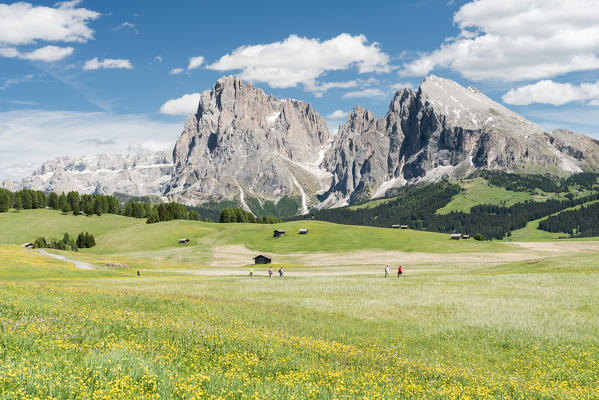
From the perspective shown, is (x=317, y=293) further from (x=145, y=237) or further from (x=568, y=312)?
(x=145, y=237)

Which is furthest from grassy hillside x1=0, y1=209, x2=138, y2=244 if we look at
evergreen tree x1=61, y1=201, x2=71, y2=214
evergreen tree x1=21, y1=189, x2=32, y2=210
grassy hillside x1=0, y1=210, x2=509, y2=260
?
evergreen tree x1=21, y1=189, x2=32, y2=210

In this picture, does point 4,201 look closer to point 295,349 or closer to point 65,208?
point 65,208

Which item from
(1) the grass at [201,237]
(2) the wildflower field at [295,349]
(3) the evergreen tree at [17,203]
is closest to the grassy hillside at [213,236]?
(1) the grass at [201,237]

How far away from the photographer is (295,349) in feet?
49.8

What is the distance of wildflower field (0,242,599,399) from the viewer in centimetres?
935

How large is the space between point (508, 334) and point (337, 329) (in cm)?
934

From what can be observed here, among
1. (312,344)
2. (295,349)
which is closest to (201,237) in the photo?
(312,344)

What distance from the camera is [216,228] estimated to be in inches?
7003

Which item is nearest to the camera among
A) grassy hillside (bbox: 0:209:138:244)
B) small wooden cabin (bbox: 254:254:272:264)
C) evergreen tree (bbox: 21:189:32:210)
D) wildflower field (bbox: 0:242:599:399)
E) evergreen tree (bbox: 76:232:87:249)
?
wildflower field (bbox: 0:242:599:399)

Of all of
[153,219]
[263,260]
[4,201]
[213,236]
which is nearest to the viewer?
[263,260]

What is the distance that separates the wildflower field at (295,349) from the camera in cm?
935

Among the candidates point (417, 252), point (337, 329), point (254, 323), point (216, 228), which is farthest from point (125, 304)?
point (216, 228)

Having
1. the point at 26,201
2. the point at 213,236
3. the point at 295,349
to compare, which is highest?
the point at 26,201

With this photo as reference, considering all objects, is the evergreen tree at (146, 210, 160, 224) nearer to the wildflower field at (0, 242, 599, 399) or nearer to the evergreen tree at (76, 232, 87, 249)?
the evergreen tree at (76, 232, 87, 249)
